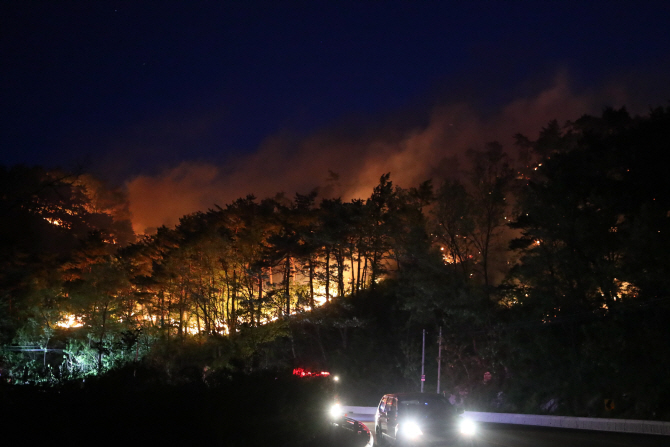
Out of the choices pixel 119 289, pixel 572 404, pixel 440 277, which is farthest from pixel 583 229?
pixel 119 289

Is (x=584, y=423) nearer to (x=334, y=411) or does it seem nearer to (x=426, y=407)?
(x=426, y=407)

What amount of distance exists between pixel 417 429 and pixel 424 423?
0.86ft

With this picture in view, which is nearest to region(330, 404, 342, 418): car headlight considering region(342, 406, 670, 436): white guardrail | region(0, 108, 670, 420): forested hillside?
region(0, 108, 670, 420): forested hillside

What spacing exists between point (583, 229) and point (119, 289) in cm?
4612

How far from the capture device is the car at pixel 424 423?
574 inches

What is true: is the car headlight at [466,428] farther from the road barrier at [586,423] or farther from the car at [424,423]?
the road barrier at [586,423]

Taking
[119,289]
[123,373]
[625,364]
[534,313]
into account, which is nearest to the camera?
[123,373]

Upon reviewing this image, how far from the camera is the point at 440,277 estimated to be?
42.0m

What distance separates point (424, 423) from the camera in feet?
48.8

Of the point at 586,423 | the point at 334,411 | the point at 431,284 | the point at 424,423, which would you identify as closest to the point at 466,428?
the point at 424,423

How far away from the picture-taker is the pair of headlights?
48.4 feet

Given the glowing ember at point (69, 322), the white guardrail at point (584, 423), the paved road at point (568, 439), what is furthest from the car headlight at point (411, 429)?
the glowing ember at point (69, 322)

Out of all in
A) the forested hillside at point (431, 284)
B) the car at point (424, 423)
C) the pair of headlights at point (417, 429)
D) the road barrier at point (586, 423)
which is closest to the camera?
the car at point (424, 423)

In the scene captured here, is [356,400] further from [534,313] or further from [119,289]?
[119,289]
